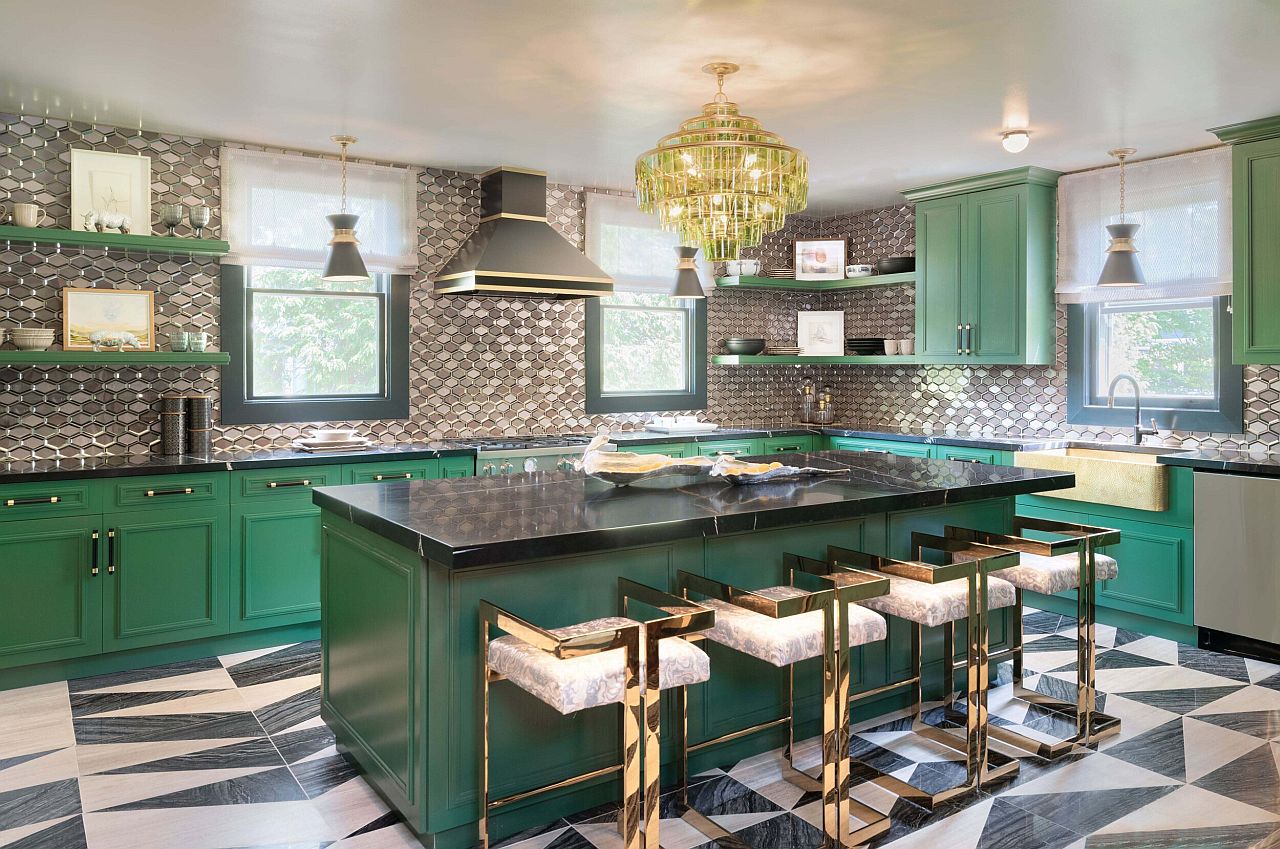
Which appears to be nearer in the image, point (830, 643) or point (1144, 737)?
point (830, 643)

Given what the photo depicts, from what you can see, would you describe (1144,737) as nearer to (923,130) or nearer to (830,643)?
(830,643)

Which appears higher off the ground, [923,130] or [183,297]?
[923,130]

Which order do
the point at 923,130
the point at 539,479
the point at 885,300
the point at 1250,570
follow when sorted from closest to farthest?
the point at 539,479, the point at 1250,570, the point at 923,130, the point at 885,300

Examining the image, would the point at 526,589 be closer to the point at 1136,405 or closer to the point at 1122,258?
the point at 1122,258

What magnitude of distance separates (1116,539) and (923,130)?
251cm

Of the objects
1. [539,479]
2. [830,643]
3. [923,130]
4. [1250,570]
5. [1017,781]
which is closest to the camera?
[830,643]

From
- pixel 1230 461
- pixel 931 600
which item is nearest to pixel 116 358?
pixel 931 600

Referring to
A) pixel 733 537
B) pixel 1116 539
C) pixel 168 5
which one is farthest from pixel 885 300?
pixel 168 5

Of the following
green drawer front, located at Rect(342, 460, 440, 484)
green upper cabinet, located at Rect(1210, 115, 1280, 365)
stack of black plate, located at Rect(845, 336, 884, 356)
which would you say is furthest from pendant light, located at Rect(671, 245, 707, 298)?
green upper cabinet, located at Rect(1210, 115, 1280, 365)

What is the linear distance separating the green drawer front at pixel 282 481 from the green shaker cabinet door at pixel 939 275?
13.5 ft

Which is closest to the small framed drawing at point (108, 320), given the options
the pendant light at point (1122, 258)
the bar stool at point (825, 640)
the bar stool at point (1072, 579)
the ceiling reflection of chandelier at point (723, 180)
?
the ceiling reflection of chandelier at point (723, 180)

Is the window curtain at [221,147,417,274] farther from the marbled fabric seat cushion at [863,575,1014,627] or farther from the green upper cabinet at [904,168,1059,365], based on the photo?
the marbled fabric seat cushion at [863,575,1014,627]

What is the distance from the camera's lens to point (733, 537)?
132 inches

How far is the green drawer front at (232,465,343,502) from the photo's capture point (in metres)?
4.73
